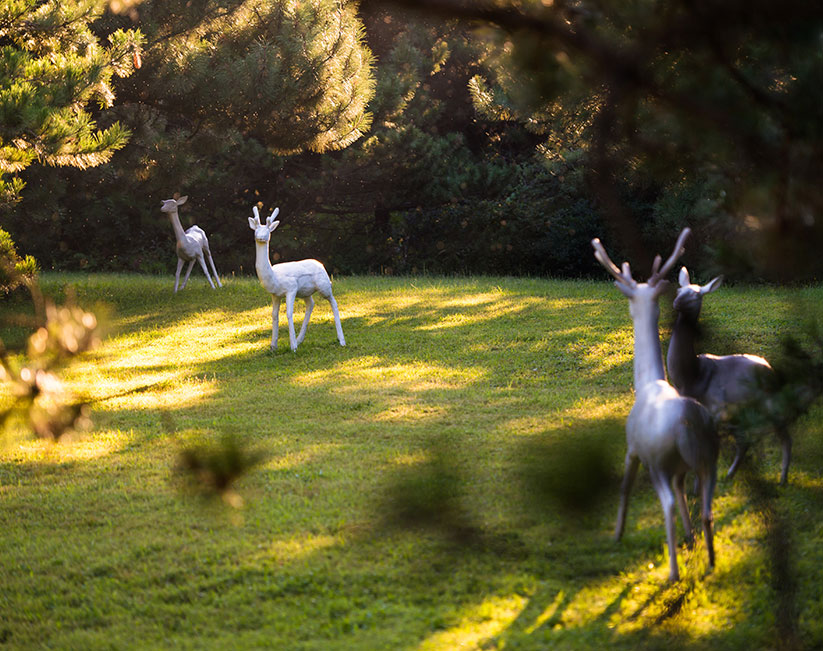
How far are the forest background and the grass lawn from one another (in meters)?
0.38

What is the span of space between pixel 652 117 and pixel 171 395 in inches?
278

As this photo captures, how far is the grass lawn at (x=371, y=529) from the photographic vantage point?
3.48 meters

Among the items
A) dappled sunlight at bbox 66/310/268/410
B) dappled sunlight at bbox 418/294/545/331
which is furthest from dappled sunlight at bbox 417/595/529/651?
dappled sunlight at bbox 418/294/545/331

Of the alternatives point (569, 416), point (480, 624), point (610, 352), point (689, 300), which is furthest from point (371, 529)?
point (610, 352)

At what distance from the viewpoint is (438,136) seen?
20.0 metres

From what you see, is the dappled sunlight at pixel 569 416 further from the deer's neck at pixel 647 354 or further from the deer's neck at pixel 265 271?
the deer's neck at pixel 265 271

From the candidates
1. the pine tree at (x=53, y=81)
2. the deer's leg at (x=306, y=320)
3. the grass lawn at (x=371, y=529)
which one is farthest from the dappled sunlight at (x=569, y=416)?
the pine tree at (x=53, y=81)

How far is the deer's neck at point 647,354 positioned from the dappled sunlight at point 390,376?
4.09 m

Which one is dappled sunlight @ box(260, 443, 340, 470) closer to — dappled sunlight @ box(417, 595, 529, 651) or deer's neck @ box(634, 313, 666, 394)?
dappled sunlight @ box(417, 595, 529, 651)

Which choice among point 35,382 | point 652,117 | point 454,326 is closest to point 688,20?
point 652,117

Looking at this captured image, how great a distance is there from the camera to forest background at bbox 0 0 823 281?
1409 millimetres

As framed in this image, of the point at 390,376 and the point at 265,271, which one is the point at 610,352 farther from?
the point at 265,271

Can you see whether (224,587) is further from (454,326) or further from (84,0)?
(84,0)

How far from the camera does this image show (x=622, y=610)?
3662 millimetres
